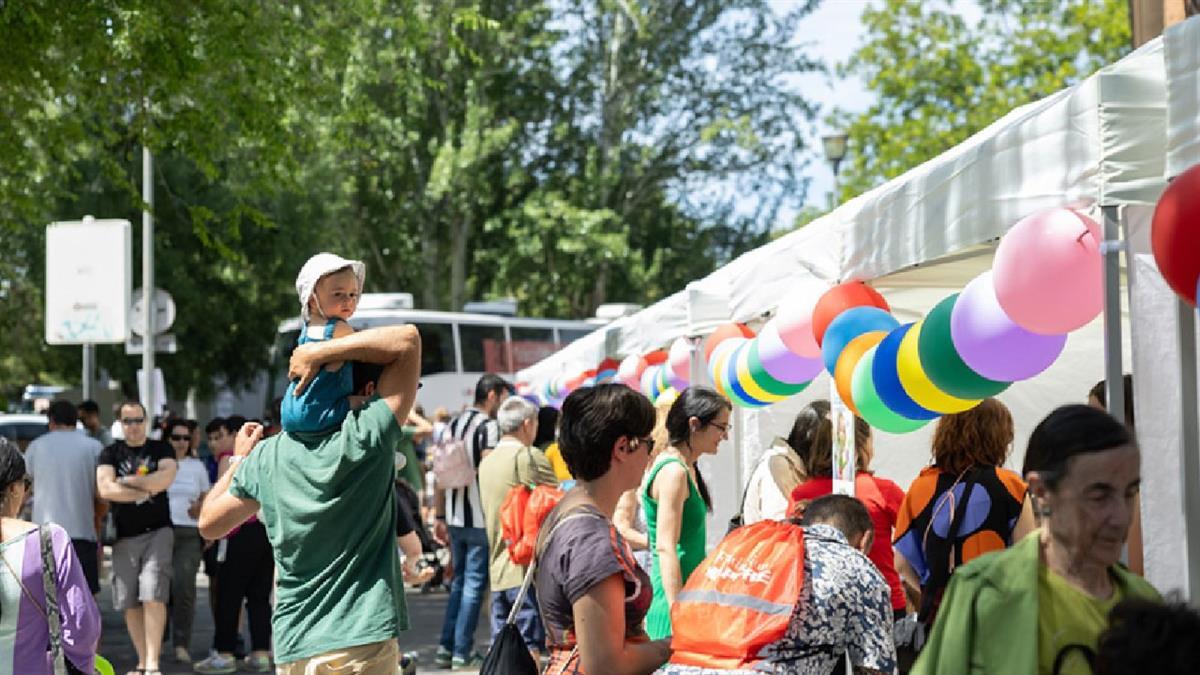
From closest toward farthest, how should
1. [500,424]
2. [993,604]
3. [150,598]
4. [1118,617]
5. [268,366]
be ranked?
[1118,617], [993,604], [500,424], [150,598], [268,366]

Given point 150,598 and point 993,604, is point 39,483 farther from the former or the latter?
point 993,604

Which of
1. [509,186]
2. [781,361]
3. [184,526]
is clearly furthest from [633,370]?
[509,186]

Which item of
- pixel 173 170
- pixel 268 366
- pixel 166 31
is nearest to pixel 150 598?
pixel 166 31

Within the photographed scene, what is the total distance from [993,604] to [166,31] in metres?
11.4

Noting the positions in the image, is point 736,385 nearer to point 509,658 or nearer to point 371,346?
point 371,346

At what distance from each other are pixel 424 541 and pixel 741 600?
548cm

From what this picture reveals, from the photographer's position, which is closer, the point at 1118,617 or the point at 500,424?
the point at 1118,617

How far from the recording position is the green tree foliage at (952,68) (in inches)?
1347

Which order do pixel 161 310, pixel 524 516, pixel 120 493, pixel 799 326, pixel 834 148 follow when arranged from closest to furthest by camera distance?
1. pixel 799 326
2. pixel 524 516
3. pixel 120 493
4. pixel 161 310
5. pixel 834 148

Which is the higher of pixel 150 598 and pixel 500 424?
pixel 500 424

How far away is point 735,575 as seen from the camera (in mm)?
4199

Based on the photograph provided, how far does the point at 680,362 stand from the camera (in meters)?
12.7

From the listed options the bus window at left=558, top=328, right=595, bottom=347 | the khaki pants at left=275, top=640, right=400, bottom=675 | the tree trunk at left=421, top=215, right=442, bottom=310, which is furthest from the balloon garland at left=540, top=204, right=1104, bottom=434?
the tree trunk at left=421, top=215, right=442, bottom=310

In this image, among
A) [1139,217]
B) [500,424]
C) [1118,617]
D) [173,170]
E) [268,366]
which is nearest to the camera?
[1118,617]
